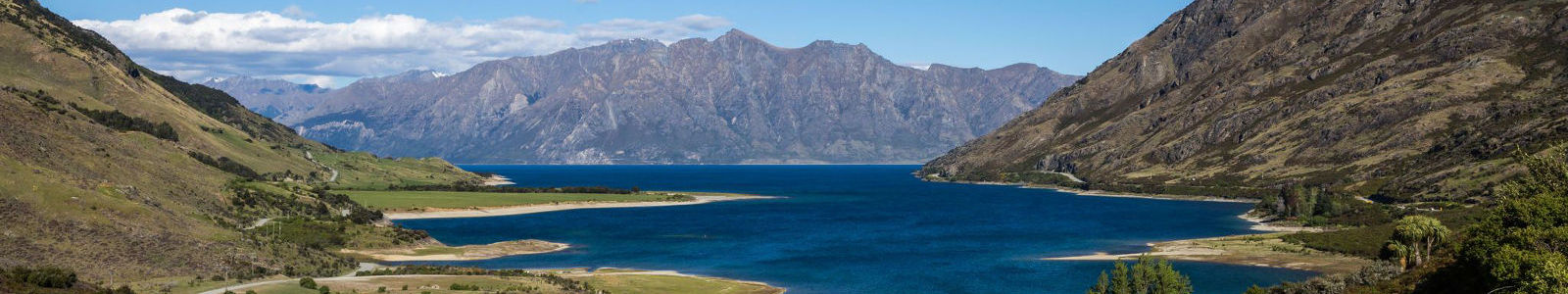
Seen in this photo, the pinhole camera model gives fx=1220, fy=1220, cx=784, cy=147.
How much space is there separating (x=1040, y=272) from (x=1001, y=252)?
88.2 feet

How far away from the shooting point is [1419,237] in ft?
349

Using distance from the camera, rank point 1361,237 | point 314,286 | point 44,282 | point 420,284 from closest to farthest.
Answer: point 44,282
point 314,286
point 420,284
point 1361,237

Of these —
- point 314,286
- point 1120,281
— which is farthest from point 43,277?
point 1120,281

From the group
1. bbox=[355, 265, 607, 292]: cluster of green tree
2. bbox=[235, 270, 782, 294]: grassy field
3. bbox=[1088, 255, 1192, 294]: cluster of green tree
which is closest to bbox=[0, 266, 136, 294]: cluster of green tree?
bbox=[235, 270, 782, 294]: grassy field

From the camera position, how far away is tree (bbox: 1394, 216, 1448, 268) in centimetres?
10612

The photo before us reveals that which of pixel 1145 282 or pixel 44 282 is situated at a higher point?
pixel 1145 282

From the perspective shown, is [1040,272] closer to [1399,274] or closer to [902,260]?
[902,260]

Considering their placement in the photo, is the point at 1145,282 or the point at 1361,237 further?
the point at 1361,237

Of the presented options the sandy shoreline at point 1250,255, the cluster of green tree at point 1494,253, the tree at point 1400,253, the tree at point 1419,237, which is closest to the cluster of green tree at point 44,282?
Result: the cluster of green tree at point 1494,253

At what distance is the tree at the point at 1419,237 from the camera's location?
4178 inches

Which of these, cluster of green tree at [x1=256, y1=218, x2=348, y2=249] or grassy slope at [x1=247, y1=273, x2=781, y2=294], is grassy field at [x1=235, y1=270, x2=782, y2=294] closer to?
grassy slope at [x1=247, y1=273, x2=781, y2=294]

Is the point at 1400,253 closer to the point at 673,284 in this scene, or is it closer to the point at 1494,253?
the point at 1494,253

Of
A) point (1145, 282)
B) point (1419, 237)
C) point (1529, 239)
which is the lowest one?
point (1145, 282)

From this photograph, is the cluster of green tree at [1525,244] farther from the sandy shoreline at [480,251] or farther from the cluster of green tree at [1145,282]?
the sandy shoreline at [480,251]
